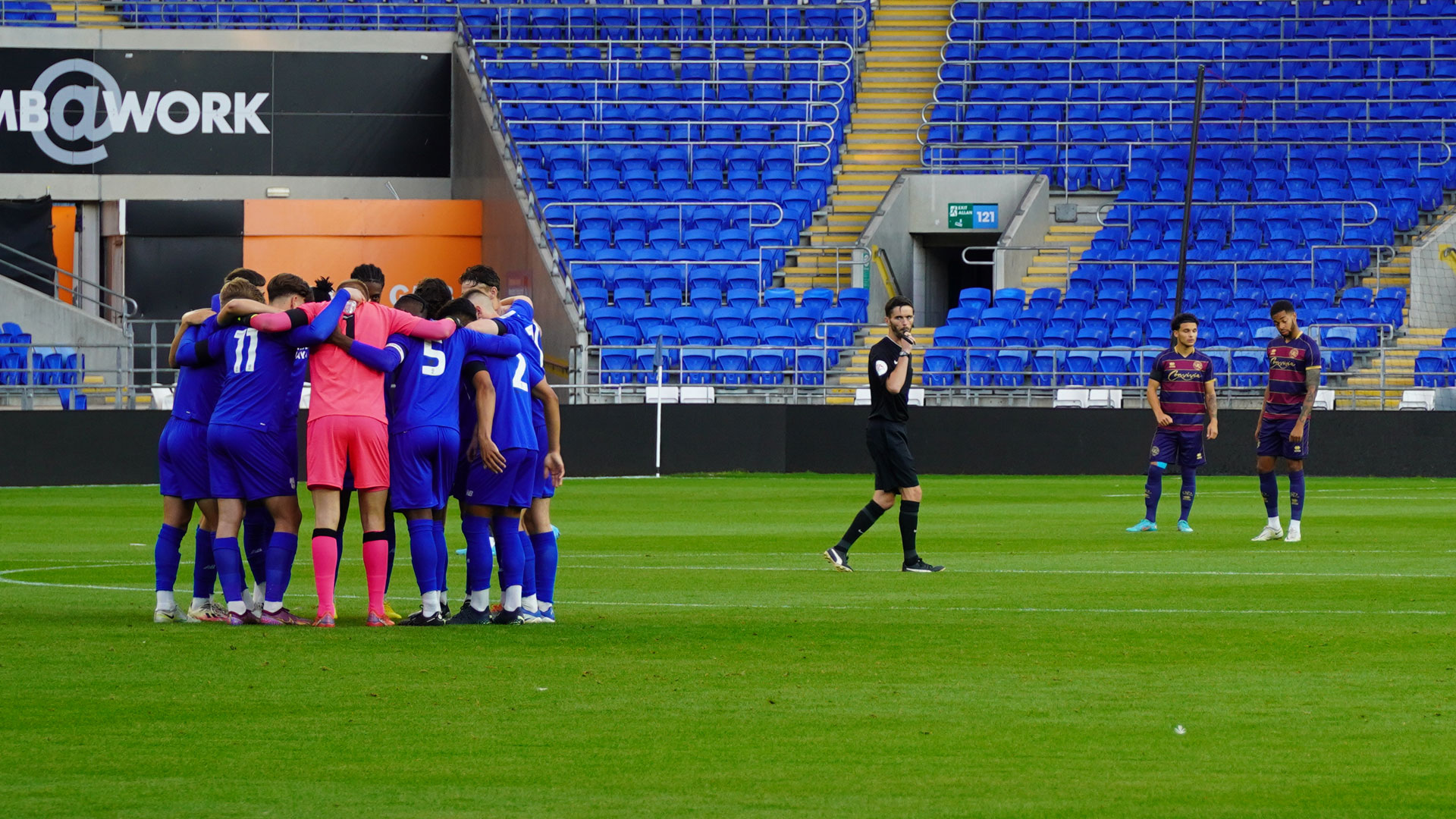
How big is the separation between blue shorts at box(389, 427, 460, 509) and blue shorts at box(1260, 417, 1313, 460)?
9.62 m

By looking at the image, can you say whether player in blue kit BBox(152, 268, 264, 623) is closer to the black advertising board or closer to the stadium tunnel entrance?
the stadium tunnel entrance

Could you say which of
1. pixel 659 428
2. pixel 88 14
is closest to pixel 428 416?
pixel 659 428

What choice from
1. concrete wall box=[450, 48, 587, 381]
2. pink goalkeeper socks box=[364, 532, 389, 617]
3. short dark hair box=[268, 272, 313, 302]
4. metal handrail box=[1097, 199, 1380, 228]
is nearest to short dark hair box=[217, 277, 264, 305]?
short dark hair box=[268, 272, 313, 302]

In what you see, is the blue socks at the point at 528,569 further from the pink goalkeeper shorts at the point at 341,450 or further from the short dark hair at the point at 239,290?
the short dark hair at the point at 239,290

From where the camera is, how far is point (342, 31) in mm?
40312

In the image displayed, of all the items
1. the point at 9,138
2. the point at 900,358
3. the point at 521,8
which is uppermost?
the point at 521,8

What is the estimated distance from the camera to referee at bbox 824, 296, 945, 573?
14188 millimetres

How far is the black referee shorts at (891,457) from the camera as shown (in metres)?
14.2

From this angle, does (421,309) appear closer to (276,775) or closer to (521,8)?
(276,775)

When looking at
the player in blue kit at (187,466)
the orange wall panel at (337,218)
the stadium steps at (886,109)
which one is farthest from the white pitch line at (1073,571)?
the orange wall panel at (337,218)

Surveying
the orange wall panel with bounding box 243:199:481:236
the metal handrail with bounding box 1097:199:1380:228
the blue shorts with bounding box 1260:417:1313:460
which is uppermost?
the metal handrail with bounding box 1097:199:1380:228

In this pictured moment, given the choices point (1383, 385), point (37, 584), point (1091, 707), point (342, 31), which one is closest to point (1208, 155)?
point (1383, 385)

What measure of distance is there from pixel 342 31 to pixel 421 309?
1214 inches

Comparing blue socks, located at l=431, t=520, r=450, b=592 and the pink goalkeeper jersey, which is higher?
the pink goalkeeper jersey
